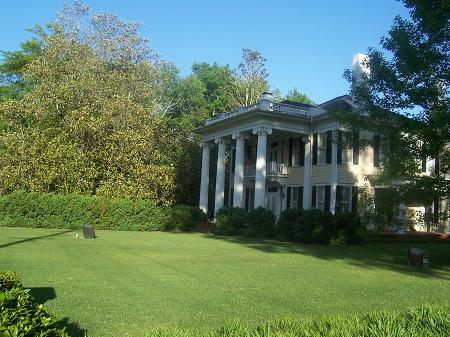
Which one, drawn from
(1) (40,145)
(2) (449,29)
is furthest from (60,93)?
(2) (449,29)

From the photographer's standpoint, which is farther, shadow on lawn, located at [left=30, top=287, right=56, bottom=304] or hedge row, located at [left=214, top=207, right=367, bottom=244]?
hedge row, located at [left=214, top=207, right=367, bottom=244]

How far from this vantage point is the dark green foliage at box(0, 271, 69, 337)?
341 cm

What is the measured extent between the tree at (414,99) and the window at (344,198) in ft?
39.7

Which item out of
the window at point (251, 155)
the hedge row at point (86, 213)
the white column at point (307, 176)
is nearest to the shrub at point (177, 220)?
the hedge row at point (86, 213)

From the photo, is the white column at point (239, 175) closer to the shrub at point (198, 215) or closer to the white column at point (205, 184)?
the shrub at point (198, 215)

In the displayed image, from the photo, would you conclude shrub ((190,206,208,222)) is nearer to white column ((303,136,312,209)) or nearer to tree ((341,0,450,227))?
white column ((303,136,312,209))

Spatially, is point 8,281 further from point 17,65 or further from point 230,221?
point 17,65

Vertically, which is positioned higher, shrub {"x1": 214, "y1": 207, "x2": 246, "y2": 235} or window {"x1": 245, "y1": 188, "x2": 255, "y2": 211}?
window {"x1": 245, "y1": 188, "x2": 255, "y2": 211}

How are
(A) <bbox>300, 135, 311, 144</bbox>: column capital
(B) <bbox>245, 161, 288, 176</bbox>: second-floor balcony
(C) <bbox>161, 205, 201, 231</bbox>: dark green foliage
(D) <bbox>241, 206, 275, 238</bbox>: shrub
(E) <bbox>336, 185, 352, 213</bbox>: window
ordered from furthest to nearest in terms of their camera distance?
(B) <bbox>245, 161, 288, 176</bbox>: second-floor balcony, (A) <bbox>300, 135, 311, 144</bbox>: column capital, (C) <bbox>161, 205, 201, 231</bbox>: dark green foliage, (E) <bbox>336, 185, 352, 213</bbox>: window, (D) <bbox>241, 206, 275, 238</bbox>: shrub

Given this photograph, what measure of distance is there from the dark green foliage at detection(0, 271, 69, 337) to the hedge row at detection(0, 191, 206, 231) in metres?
25.3

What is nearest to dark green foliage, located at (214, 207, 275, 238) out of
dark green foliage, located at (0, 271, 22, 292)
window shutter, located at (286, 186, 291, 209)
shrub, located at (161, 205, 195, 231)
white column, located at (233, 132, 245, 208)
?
white column, located at (233, 132, 245, 208)

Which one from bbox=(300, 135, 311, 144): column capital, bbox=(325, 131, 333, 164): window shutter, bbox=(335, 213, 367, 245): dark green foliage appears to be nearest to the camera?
bbox=(335, 213, 367, 245): dark green foliage

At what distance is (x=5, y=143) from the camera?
31.5 m

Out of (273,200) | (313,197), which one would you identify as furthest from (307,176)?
(273,200)
